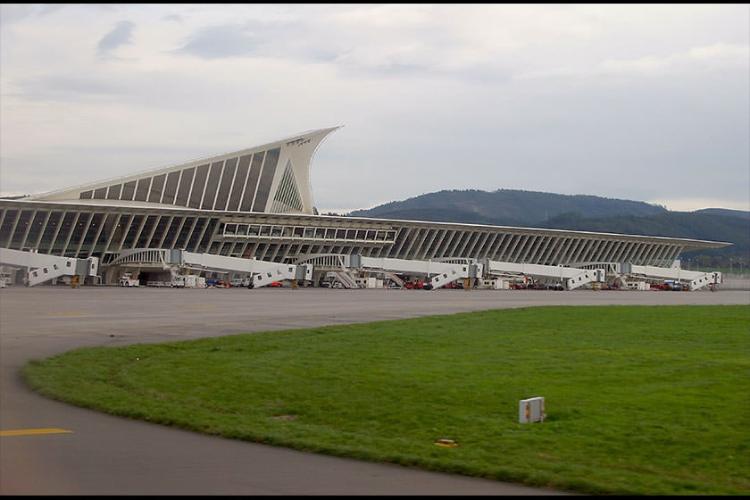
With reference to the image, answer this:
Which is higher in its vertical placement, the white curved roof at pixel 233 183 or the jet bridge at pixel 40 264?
the white curved roof at pixel 233 183

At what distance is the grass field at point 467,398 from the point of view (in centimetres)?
1202

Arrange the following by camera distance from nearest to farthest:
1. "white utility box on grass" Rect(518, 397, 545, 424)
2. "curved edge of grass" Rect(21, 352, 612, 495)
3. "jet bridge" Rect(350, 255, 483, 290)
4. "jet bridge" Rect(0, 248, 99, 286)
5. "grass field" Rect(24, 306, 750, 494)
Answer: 1. "curved edge of grass" Rect(21, 352, 612, 495)
2. "grass field" Rect(24, 306, 750, 494)
3. "white utility box on grass" Rect(518, 397, 545, 424)
4. "jet bridge" Rect(0, 248, 99, 286)
5. "jet bridge" Rect(350, 255, 483, 290)

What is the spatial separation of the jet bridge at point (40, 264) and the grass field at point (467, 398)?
60.5 m

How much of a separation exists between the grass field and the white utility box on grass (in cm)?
24

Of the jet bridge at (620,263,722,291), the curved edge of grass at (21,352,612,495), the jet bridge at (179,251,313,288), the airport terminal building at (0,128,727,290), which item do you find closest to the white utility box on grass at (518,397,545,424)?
the curved edge of grass at (21,352,612,495)

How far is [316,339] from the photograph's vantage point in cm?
2928

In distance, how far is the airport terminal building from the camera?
374 ft

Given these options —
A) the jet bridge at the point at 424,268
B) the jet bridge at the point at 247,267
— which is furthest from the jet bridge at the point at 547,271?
the jet bridge at the point at 247,267

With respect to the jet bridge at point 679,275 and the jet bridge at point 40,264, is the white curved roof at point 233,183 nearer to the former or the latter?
the jet bridge at point 40,264

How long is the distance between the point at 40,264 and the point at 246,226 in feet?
144

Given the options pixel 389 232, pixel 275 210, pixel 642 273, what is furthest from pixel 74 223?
pixel 642 273

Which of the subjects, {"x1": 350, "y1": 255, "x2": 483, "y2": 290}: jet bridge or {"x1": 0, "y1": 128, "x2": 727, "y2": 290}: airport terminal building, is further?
{"x1": 0, "y1": 128, "x2": 727, "y2": 290}: airport terminal building

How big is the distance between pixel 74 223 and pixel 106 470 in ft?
357

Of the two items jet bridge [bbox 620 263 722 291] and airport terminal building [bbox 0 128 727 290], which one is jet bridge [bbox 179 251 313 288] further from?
jet bridge [bbox 620 263 722 291]
